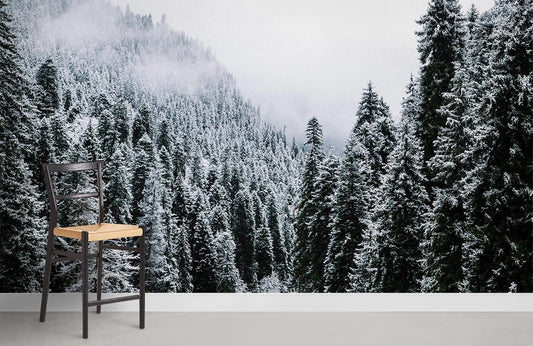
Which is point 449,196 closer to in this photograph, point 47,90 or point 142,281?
point 142,281

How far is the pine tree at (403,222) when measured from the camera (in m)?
4.93

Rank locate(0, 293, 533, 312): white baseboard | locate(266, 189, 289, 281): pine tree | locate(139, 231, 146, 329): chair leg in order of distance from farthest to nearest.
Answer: locate(266, 189, 289, 281): pine tree < locate(0, 293, 533, 312): white baseboard < locate(139, 231, 146, 329): chair leg

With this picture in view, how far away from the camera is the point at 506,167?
5008 millimetres

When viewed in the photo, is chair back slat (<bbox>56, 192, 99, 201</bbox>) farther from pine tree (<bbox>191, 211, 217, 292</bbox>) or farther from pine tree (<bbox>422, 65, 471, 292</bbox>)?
pine tree (<bbox>422, 65, 471, 292</bbox>)

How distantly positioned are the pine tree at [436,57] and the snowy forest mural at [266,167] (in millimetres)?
12

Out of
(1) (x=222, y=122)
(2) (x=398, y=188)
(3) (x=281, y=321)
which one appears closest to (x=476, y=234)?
(2) (x=398, y=188)

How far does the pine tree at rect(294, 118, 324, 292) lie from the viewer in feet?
16.2

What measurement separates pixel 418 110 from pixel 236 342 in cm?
240

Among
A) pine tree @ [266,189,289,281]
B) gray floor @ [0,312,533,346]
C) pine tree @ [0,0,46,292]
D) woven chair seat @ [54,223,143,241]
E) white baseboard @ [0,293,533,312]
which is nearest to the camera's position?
gray floor @ [0,312,533,346]

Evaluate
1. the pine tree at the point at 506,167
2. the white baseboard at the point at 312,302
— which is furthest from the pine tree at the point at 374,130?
the white baseboard at the point at 312,302

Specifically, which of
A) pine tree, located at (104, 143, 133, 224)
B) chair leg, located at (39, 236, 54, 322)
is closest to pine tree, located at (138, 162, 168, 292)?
pine tree, located at (104, 143, 133, 224)

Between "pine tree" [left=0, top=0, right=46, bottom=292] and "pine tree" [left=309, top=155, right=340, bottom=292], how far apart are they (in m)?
2.13

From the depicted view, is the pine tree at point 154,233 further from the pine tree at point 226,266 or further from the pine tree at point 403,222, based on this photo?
the pine tree at point 403,222

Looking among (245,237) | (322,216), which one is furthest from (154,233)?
(322,216)
